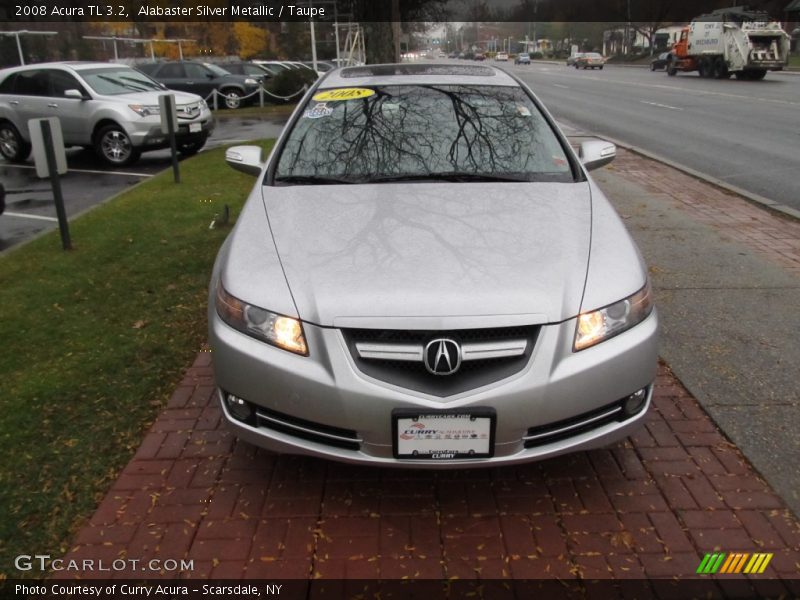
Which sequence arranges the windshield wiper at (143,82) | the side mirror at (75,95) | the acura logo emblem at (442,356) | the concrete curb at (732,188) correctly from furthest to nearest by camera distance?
1. the windshield wiper at (143,82)
2. the side mirror at (75,95)
3. the concrete curb at (732,188)
4. the acura logo emblem at (442,356)

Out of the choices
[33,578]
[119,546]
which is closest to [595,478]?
[119,546]

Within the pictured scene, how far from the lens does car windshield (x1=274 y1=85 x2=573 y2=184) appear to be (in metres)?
3.61

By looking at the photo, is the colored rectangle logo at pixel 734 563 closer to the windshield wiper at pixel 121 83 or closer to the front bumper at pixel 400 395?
the front bumper at pixel 400 395

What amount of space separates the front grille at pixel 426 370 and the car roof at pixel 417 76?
2257 mm

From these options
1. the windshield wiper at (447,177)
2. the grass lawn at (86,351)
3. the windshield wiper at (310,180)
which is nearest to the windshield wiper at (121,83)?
the grass lawn at (86,351)

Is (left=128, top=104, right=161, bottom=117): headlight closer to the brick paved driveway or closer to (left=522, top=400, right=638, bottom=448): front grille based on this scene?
the brick paved driveway

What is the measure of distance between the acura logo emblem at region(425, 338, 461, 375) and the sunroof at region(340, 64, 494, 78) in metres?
2.54

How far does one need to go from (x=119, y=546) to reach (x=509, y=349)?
1.69 metres

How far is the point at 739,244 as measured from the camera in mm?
6309

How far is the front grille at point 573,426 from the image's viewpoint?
258cm

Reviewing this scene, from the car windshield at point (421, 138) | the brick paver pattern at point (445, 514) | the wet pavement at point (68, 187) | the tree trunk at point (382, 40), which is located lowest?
the brick paver pattern at point (445, 514)

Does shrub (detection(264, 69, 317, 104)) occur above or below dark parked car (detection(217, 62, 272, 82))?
below

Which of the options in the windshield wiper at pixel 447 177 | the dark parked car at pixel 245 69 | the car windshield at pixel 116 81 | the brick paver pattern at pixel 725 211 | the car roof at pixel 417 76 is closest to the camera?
the windshield wiper at pixel 447 177

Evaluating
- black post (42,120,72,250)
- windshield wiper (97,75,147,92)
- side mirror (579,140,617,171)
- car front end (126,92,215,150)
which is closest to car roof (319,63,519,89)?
side mirror (579,140,617,171)
